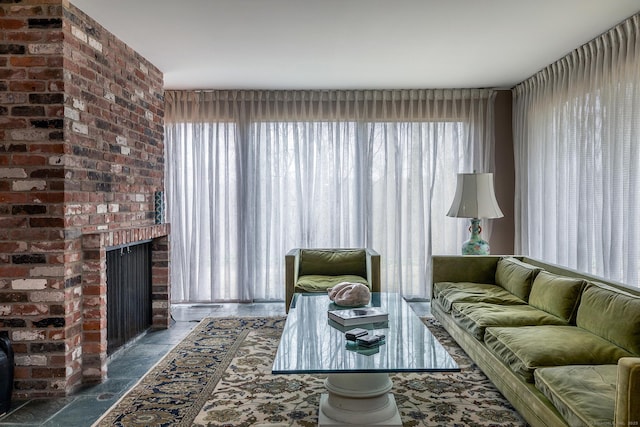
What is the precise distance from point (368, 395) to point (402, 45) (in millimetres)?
2983

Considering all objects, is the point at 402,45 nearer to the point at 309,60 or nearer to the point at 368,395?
the point at 309,60

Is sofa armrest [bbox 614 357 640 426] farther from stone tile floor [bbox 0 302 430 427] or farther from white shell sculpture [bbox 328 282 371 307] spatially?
stone tile floor [bbox 0 302 430 427]

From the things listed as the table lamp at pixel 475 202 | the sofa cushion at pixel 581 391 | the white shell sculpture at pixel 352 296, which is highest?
the table lamp at pixel 475 202

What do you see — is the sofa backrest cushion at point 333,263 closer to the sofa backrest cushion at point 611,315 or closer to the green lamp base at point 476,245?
the green lamp base at point 476,245

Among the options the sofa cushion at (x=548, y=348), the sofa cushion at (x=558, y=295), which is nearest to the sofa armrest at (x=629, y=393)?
the sofa cushion at (x=548, y=348)

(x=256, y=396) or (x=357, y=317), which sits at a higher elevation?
(x=357, y=317)

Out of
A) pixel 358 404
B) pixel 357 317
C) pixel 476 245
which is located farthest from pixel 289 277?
pixel 358 404

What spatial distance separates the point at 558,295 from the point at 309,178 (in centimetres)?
326

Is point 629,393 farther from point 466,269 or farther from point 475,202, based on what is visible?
point 475,202

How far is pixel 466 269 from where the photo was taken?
4504mm

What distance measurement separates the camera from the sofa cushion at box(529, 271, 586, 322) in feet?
Result: 10.1

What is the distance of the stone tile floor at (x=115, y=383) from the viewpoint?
268 centimetres

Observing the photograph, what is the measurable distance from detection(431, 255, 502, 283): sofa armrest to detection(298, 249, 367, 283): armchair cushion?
828mm

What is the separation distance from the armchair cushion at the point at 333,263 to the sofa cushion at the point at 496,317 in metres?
1.60
